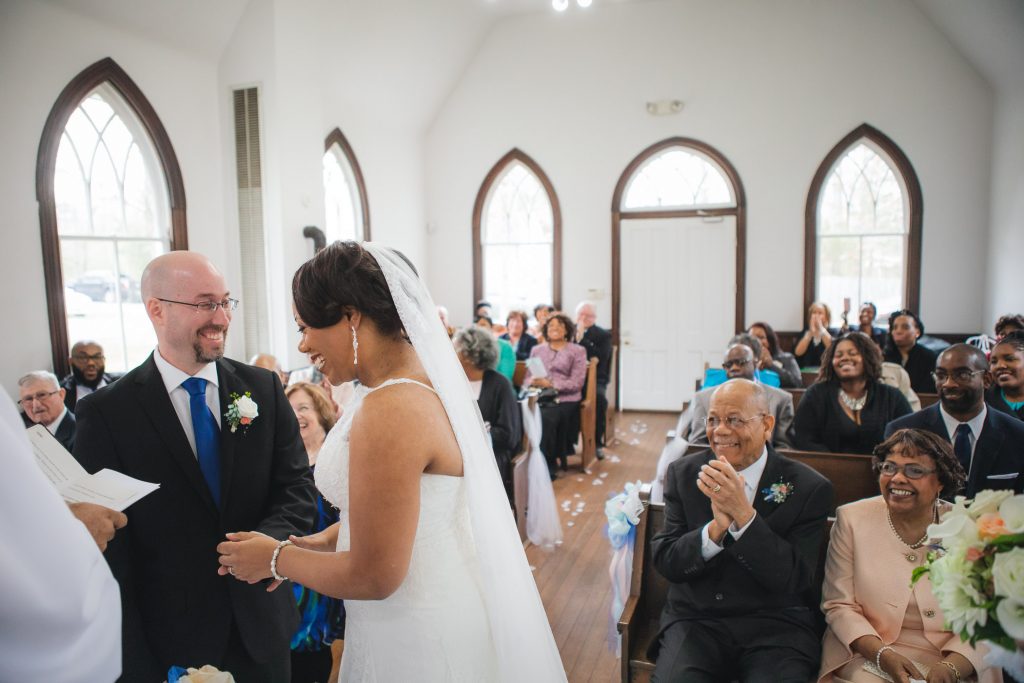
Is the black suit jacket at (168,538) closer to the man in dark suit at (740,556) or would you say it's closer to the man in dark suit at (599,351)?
the man in dark suit at (740,556)

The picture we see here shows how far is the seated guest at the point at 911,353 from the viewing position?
5672mm

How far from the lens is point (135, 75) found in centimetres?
534

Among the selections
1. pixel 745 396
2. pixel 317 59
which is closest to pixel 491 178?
pixel 317 59

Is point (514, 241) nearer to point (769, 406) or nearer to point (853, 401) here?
point (769, 406)

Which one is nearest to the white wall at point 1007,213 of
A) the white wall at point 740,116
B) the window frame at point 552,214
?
the white wall at point 740,116

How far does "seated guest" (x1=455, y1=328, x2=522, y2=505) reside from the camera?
4336 mm

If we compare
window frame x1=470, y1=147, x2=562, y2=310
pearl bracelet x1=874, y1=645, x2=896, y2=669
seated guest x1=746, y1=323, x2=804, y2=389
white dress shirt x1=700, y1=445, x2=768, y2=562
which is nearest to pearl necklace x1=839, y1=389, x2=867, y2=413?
seated guest x1=746, y1=323, x2=804, y2=389

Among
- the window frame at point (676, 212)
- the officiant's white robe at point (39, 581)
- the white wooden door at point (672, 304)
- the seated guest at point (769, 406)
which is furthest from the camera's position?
the white wooden door at point (672, 304)

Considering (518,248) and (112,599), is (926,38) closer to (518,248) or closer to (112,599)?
(518,248)

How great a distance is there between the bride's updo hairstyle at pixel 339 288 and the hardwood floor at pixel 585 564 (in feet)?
7.41

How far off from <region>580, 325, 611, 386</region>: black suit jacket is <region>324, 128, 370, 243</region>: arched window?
305 centimetres

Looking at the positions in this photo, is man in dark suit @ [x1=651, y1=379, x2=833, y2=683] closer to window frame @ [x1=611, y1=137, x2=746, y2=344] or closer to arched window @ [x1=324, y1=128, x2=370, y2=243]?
arched window @ [x1=324, y1=128, x2=370, y2=243]

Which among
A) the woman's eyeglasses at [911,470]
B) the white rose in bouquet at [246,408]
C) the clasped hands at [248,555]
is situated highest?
the white rose in bouquet at [246,408]

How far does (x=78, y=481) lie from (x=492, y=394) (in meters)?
3.09
